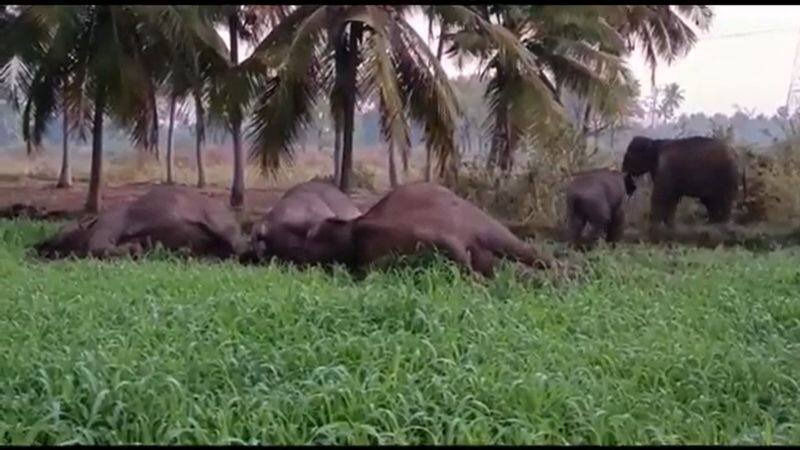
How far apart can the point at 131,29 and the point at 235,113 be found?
212 cm

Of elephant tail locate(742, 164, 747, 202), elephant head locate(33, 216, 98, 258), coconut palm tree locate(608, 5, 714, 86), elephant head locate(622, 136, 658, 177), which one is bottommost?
elephant head locate(33, 216, 98, 258)

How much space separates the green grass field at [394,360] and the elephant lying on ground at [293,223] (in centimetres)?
162

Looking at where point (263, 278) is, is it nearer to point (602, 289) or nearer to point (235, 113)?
point (602, 289)

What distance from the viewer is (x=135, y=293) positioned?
258 inches

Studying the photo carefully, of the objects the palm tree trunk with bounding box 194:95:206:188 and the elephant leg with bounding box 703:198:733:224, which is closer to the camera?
the elephant leg with bounding box 703:198:733:224

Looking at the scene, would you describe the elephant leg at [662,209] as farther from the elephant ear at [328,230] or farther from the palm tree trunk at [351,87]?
the elephant ear at [328,230]

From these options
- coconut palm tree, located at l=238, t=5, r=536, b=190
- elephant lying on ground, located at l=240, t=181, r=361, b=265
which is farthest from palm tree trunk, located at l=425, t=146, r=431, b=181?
elephant lying on ground, located at l=240, t=181, r=361, b=265

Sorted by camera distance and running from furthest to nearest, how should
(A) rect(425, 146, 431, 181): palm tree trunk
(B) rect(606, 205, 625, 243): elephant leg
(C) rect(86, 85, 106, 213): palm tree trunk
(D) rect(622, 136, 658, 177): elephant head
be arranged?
(C) rect(86, 85, 106, 213): palm tree trunk, (A) rect(425, 146, 431, 181): palm tree trunk, (D) rect(622, 136, 658, 177): elephant head, (B) rect(606, 205, 625, 243): elephant leg

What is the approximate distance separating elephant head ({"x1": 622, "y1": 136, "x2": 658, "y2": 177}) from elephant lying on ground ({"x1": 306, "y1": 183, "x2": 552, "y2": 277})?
5.04 meters

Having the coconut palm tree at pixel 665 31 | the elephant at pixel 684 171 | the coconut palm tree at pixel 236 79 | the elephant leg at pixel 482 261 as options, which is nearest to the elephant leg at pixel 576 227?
the elephant at pixel 684 171

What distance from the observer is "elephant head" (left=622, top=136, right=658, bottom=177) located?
1281 cm

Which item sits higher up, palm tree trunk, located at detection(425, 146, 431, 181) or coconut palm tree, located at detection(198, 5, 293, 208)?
coconut palm tree, located at detection(198, 5, 293, 208)

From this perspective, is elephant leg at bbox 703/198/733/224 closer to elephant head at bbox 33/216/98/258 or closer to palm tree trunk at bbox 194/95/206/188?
palm tree trunk at bbox 194/95/206/188

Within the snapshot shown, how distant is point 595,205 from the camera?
10852 mm
